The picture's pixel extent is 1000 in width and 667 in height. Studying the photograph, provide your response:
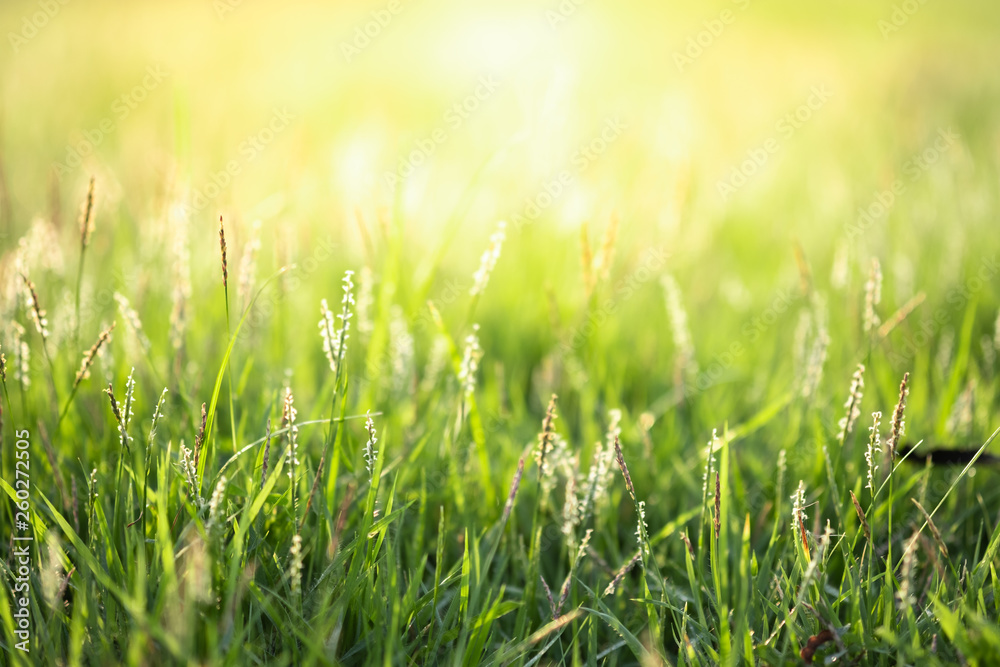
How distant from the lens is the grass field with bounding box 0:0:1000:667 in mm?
1204

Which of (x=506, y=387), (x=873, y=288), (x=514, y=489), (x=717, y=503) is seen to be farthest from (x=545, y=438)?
(x=506, y=387)

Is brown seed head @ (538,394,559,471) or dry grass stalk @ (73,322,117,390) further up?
dry grass stalk @ (73,322,117,390)

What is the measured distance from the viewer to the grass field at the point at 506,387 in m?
1.20

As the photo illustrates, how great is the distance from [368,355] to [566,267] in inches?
67.3

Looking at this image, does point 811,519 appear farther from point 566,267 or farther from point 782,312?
point 566,267

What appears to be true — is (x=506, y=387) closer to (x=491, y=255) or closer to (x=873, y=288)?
(x=491, y=255)

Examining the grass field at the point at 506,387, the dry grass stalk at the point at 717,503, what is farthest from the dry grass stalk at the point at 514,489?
the dry grass stalk at the point at 717,503

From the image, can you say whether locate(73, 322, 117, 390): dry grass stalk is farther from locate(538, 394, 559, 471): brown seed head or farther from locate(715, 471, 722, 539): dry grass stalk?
locate(715, 471, 722, 539): dry grass stalk

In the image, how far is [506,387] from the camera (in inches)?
95.1

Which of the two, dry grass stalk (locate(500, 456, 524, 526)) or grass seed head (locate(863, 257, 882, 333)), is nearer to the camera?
dry grass stalk (locate(500, 456, 524, 526))

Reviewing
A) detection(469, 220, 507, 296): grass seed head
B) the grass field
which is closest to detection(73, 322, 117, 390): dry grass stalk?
the grass field

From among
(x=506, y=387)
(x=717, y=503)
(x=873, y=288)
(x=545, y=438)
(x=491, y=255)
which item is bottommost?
(x=506, y=387)

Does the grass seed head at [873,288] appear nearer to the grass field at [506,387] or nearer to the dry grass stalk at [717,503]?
the grass field at [506,387]

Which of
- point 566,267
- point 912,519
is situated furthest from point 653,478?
point 566,267
